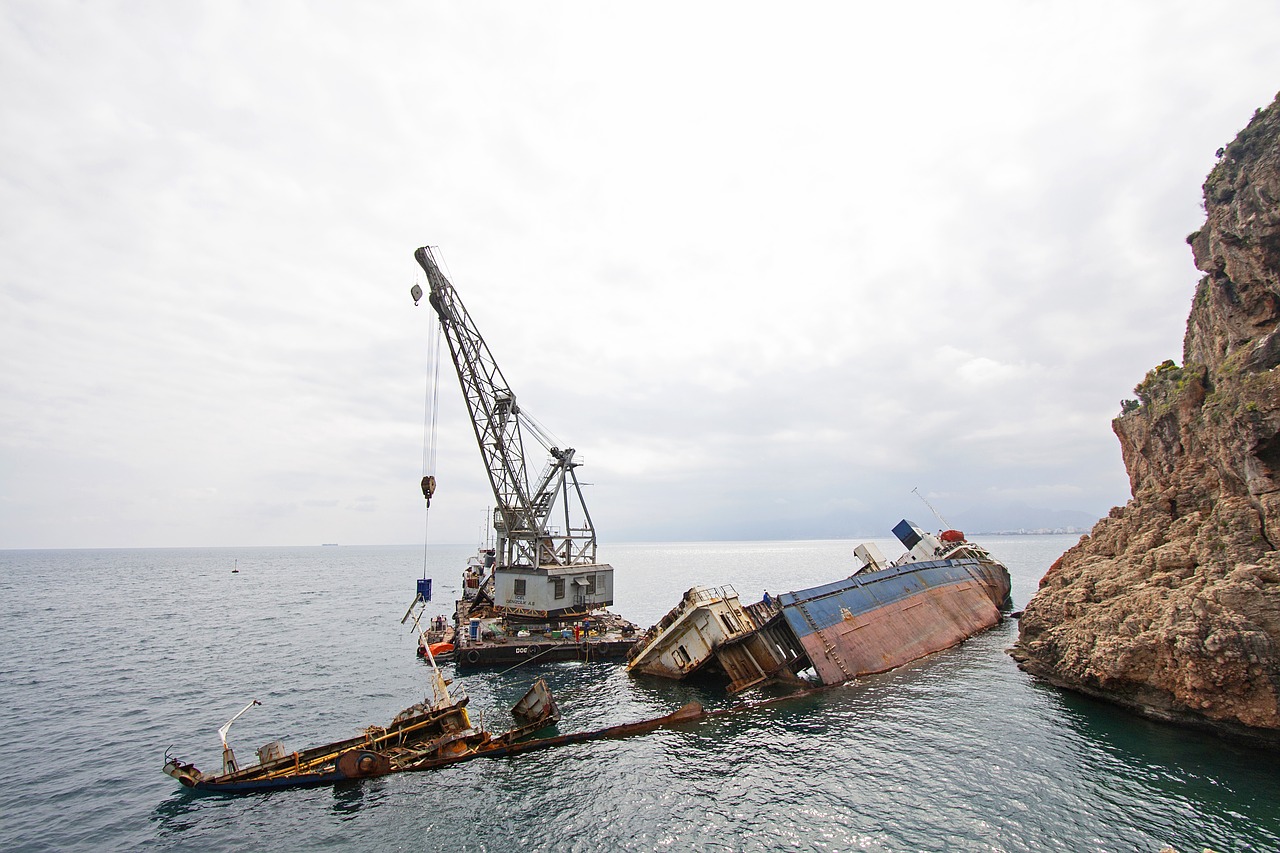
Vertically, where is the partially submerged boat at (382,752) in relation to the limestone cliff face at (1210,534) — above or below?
below

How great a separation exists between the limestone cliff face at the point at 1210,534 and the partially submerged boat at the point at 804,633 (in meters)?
8.79

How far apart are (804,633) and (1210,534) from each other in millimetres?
21616

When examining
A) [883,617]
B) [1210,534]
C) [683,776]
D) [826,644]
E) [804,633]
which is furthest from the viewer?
[883,617]

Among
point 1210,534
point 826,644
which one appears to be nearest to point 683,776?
point 826,644

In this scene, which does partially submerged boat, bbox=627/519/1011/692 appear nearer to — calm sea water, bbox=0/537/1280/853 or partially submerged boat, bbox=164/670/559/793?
calm sea water, bbox=0/537/1280/853

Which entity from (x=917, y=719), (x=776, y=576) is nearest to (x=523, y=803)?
(x=917, y=719)

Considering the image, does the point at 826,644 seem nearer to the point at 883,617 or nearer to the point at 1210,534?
the point at 883,617

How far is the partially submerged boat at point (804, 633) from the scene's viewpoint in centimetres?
3934

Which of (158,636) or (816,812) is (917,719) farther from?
(158,636)

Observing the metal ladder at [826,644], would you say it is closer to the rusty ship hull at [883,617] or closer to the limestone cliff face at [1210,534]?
the rusty ship hull at [883,617]

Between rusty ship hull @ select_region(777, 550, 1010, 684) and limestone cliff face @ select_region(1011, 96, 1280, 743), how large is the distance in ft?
27.0

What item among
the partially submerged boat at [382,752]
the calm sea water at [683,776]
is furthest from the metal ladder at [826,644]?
the partially submerged boat at [382,752]

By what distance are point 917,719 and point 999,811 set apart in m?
9.74

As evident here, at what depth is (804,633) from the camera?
1518 inches
